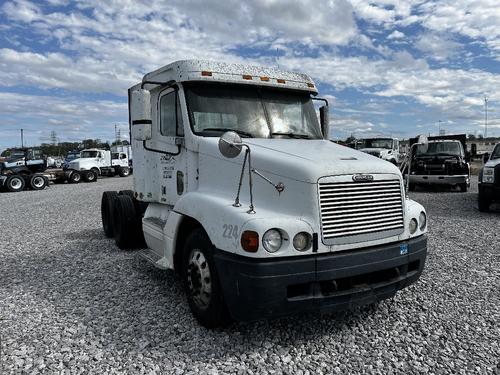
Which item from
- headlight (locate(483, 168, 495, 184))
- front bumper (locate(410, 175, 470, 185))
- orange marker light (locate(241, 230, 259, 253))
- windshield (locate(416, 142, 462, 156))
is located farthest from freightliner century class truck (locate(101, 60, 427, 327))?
windshield (locate(416, 142, 462, 156))

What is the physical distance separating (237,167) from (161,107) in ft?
6.25

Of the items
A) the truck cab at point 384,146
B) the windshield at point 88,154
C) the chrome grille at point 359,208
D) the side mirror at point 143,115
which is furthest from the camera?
the windshield at point 88,154

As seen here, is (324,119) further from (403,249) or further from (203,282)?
(203,282)

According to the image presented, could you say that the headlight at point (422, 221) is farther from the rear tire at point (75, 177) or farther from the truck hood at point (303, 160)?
the rear tire at point (75, 177)

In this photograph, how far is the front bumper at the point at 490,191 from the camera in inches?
414

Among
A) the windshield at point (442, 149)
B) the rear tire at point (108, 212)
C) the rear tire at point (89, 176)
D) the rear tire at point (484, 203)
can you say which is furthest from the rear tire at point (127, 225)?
the rear tire at point (89, 176)

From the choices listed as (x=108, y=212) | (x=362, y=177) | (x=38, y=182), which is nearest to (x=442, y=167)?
(x=108, y=212)

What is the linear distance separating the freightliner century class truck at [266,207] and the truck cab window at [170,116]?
1 cm

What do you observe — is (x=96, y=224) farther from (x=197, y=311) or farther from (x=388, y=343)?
(x=388, y=343)

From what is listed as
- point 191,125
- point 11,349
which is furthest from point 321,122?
point 11,349

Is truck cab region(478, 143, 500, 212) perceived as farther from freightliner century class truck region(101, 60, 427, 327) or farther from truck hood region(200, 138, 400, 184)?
truck hood region(200, 138, 400, 184)

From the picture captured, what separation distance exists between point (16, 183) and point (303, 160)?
23.5 m

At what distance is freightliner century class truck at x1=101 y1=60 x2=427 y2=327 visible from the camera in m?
3.34

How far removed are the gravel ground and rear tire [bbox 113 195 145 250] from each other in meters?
0.57
